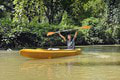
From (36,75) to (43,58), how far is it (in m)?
6.59

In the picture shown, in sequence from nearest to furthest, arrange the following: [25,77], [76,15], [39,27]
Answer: [25,77]
[39,27]
[76,15]

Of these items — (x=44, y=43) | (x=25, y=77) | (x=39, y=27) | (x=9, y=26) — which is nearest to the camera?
(x=25, y=77)

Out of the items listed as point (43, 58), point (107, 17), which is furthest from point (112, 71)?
point (107, 17)

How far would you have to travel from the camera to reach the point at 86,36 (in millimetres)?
35094

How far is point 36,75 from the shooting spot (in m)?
11.1

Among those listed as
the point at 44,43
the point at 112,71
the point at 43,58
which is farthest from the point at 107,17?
Result: the point at 112,71

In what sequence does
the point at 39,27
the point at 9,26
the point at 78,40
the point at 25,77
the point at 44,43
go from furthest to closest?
the point at 78,40 < the point at 39,27 < the point at 44,43 < the point at 9,26 < the point at 25,77

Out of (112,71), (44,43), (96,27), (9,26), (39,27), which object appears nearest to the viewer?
(112,71)

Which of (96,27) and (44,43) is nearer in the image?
(44,43)

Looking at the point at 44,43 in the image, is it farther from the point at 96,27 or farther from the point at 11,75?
the point at 11,75

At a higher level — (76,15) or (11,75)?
(76,15)

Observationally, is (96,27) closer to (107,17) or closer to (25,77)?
(107,17)

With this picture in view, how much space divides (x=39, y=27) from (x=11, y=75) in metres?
21.1

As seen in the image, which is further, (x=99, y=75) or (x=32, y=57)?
(x=32, y=57)
